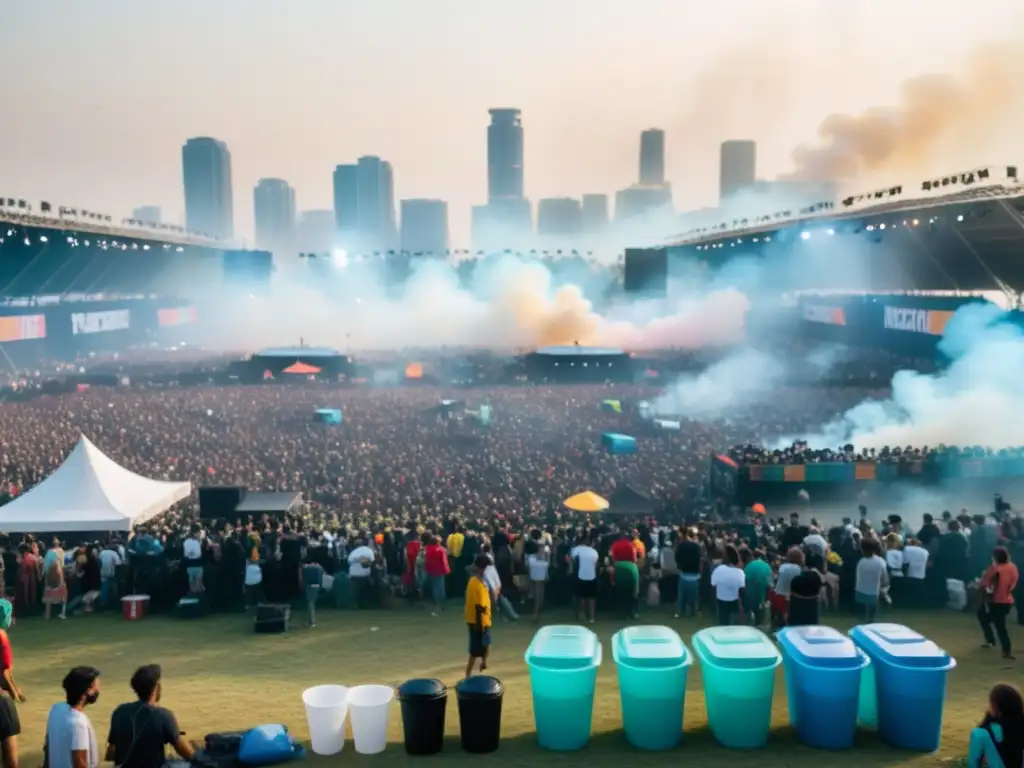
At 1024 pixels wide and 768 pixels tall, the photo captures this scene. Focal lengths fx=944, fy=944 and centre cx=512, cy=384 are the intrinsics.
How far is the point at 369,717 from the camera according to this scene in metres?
8.26

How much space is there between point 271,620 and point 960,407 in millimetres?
24047

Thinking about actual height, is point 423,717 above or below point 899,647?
below

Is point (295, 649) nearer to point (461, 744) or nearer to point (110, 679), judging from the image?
point (110, 679)

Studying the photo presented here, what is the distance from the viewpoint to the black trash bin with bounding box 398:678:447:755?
26.8 feet

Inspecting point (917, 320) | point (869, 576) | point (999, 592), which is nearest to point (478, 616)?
point (869, 576)

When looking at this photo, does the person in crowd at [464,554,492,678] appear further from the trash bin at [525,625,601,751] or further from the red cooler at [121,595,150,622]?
the red cooler at [121,595,150,622]

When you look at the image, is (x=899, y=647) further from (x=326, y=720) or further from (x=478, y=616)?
(x=326, y=720)

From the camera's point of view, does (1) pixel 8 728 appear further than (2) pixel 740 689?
No

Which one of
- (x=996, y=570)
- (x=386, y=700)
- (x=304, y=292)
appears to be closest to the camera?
(x=386, y=700)

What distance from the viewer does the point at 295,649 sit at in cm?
1155

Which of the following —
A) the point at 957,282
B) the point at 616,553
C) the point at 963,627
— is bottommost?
the point at 963,627

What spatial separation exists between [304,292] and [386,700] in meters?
110

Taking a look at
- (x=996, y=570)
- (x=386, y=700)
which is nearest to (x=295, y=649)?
(x=386, y=700)

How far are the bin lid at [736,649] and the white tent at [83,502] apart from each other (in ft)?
34.9
